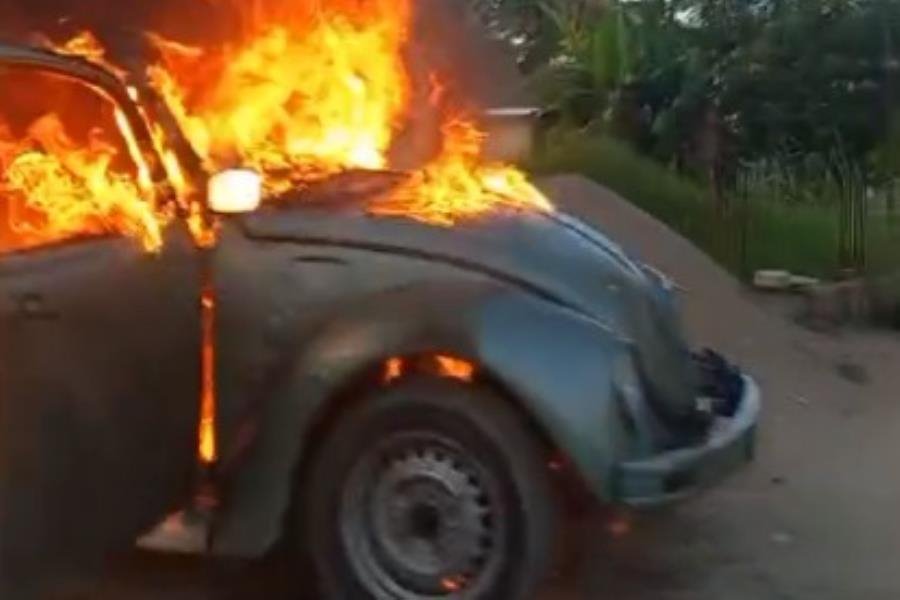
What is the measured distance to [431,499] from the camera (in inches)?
273

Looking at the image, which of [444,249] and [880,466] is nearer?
[444,249]

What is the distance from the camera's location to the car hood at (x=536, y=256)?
A: 23.0 feet

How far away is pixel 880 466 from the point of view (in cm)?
1000

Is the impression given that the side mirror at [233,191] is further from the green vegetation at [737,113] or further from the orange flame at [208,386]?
the green vegetation at [737,113]

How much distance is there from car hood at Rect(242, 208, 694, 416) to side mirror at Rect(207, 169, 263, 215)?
0.33 ft

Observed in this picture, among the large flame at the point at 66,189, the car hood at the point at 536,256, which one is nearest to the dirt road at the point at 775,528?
the car hood at the point at 536,256

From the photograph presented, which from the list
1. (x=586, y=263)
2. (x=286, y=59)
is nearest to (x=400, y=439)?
(x=586, y=263)

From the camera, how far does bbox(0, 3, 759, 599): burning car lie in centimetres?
668

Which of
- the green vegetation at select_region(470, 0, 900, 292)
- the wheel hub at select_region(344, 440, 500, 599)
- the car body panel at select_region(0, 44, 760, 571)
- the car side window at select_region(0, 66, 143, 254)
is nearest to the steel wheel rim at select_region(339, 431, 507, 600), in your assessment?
the wheel hub at select_region(344, 440, 500, 599)

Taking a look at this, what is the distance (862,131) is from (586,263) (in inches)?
530

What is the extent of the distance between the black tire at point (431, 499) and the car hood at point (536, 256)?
0.46 metres

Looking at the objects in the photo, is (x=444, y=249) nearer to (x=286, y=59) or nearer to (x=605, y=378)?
(x=605, y=378)

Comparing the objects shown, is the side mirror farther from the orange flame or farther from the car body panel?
the orange flame

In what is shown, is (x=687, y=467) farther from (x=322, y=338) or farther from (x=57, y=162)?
(x=57, y=162)
